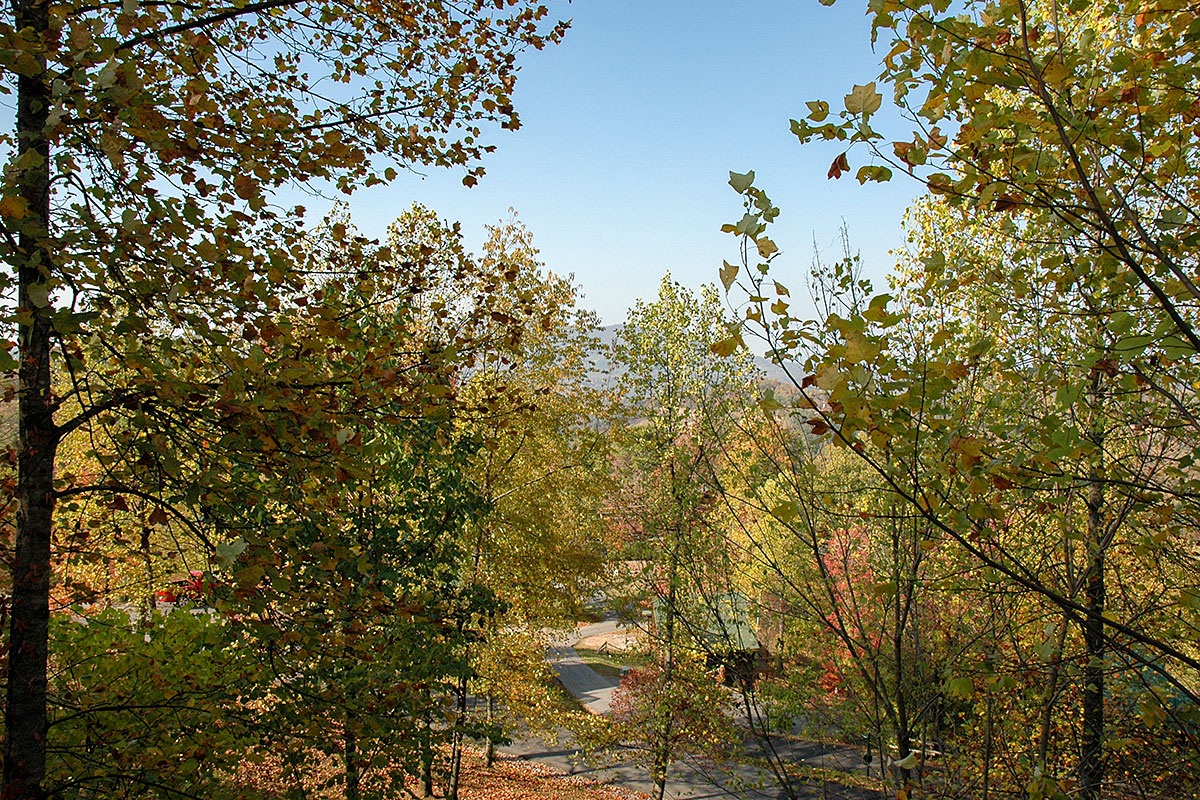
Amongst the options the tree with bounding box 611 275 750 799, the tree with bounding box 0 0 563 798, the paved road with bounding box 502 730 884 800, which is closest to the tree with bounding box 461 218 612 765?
the tree with bounding box 611 275 750 799

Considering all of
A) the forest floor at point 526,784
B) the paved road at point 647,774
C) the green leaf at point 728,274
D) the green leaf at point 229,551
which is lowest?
the paved road at point 647,774

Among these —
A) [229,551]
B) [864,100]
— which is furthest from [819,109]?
[229,551]

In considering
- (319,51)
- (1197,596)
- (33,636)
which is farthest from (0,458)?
(1197,596)

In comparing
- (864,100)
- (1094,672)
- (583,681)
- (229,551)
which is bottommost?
(583,681)

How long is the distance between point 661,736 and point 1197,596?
10.7 metres

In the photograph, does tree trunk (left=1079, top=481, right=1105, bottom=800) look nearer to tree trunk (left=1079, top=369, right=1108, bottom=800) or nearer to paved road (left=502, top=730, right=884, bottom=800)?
tree trunk (left=1079, top=369, right=1108, bottom=800)

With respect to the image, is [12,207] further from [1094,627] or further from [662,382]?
[662,382]

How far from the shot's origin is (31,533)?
2875 millimetres

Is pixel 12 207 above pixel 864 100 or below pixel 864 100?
below

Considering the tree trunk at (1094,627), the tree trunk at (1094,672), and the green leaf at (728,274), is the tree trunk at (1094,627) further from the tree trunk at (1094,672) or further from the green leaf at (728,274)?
the green leaf at (728,274)

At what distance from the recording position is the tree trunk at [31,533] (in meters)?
2.72

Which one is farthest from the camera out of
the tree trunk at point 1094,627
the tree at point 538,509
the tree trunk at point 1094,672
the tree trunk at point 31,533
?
the tree at point 538,509

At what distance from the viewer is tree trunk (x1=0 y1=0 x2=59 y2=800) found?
2.72m

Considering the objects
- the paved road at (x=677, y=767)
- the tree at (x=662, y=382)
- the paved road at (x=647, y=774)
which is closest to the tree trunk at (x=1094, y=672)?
the tree at (x=662, y=382)
